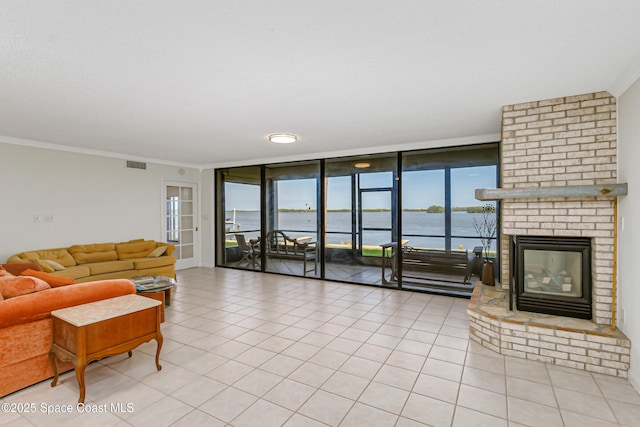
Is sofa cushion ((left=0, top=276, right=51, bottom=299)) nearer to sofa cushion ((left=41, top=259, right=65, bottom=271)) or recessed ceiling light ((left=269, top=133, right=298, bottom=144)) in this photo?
sofa cushion ((left=41, top=259, right=65, bottom=271))

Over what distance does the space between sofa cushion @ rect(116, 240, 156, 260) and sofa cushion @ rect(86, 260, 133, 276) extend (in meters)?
0.43

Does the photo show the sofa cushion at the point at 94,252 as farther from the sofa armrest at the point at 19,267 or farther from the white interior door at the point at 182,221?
the white interior door at the point at 182,221

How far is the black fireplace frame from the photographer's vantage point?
301 cm

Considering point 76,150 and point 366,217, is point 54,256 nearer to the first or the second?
point 76,150

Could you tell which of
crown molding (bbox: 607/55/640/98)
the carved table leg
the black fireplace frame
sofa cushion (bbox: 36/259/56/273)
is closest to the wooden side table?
the carved table leg

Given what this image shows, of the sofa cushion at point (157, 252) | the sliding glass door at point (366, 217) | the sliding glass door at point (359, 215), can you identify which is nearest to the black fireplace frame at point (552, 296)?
the sliding glass door at point (366, 217)

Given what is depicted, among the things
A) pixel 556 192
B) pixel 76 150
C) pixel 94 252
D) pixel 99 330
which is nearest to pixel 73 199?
pixel 76 150

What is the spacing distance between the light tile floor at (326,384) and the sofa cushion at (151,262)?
2.32 meters

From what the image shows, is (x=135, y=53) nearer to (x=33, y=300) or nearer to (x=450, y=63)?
(x=33, y=300)

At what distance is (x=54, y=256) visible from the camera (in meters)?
4.98

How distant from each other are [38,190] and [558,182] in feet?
23.7

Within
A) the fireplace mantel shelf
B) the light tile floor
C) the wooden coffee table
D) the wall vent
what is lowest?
the light tile floor

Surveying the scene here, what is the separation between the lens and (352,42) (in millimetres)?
2102

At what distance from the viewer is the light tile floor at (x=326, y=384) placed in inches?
81.5
